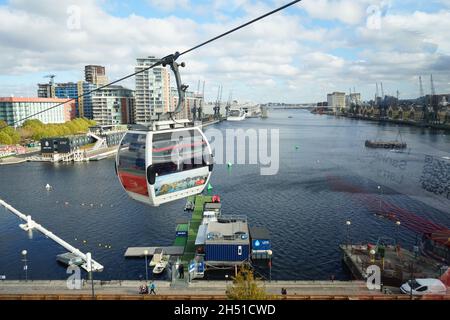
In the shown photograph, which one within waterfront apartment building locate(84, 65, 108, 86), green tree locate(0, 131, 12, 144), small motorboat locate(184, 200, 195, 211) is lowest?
small motorboat locate(184, 200, 195, 211)

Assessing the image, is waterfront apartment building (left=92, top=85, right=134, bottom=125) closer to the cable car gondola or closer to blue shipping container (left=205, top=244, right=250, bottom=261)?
blue shipping container (left=205, top=244, right=250, bottom=261)

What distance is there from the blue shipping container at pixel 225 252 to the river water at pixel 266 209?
1062 mm

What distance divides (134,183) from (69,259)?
1185cm

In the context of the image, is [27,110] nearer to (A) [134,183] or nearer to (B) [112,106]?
(B) [112,106]

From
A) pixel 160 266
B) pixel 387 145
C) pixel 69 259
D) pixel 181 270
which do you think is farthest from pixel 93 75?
pixel 181 270

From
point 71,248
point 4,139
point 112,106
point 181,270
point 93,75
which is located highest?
point 93,75

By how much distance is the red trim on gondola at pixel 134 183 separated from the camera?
17.2 feet

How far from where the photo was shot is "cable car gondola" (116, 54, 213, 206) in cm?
508

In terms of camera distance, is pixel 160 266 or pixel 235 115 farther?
pixel 235 115

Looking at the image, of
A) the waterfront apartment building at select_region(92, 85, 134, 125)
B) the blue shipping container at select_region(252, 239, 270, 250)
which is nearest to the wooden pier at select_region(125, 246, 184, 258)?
the blue shipping container at select_region(252, 239, 270, 250)

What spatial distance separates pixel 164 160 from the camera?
5.18m

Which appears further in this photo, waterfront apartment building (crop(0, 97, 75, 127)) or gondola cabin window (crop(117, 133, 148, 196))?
waterfront apartment building (crop(0, 97, 75, 127))

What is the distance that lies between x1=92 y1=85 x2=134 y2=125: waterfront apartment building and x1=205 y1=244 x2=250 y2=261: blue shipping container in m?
56.3

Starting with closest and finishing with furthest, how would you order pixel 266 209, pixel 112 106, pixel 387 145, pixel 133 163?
pixel 133 163 < pixel 266 209 < pixel 387 145 < pixel 112 106
